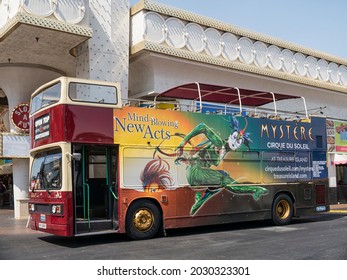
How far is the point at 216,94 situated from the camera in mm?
15031

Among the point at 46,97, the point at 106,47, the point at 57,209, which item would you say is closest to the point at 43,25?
the point at 106,47

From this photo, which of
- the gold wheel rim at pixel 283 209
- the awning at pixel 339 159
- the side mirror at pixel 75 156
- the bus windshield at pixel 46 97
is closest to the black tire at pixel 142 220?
the side mirror at pixel 75 156

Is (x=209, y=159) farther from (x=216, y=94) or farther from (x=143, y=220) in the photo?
(x=216, y=94)

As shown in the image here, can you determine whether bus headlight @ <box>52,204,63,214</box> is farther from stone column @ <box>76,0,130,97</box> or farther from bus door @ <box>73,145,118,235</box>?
stone column @ <box>76,0,130,97</box>

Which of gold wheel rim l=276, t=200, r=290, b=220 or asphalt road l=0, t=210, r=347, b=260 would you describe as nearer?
asphalt road l=0, t=210, r=347, b=260

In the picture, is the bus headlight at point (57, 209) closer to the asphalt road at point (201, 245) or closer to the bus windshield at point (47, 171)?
the bus windshield at point (47, 171)

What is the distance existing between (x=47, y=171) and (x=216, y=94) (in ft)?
22.5

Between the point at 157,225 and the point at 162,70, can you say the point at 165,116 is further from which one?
the point at 162,70

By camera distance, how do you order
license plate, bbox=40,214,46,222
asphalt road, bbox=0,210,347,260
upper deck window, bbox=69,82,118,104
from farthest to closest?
license plate, bbox=40,214,46,222
upper deck window, bbox=69,82,118,104
asphalt road, bbox=0,210,347,260

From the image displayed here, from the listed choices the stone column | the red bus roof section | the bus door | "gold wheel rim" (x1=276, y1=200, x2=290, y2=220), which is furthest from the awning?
the bus door

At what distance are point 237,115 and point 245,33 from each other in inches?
287

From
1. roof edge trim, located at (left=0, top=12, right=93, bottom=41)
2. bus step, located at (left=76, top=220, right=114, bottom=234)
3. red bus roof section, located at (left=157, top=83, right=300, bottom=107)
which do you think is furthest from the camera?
red bus roof section, located at (left=157, top=83, right=300, bottom=107)

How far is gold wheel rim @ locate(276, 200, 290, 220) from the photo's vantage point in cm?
1362

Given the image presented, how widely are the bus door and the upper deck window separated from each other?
110 cm
